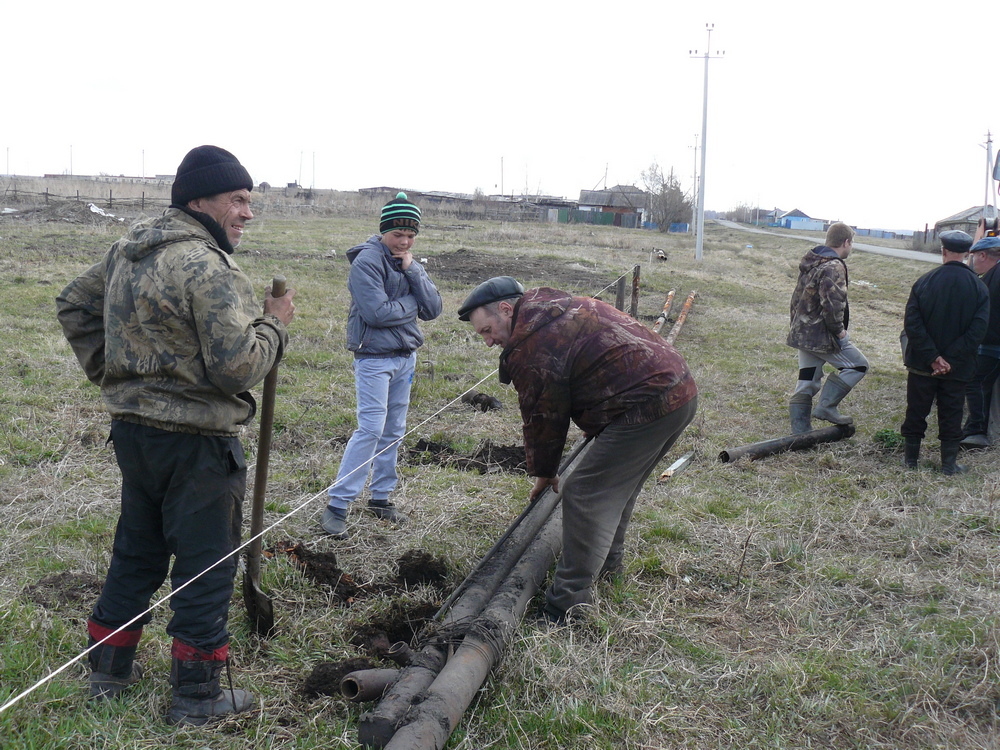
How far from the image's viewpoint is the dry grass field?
9.66 ft

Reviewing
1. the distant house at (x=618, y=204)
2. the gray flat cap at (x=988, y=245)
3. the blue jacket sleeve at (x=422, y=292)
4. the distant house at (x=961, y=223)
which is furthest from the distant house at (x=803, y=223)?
the blue jacket sleeve at (x=422, y=292)

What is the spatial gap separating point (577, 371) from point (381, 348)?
63.3 inches

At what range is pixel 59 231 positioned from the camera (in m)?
20.9

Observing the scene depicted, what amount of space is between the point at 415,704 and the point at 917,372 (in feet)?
17.1

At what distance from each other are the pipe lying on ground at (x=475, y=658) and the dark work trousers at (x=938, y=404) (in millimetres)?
3663

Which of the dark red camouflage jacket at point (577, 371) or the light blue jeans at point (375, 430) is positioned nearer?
the dark red camouflage jacket at point (577, 371)

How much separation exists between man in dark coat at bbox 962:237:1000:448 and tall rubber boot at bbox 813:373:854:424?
993mm

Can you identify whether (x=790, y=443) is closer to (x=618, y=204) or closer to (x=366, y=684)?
(x=366, y=684)

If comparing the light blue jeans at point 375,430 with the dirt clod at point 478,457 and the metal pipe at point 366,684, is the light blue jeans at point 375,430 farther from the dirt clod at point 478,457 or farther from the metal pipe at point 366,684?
the metal pipe at point 366,684

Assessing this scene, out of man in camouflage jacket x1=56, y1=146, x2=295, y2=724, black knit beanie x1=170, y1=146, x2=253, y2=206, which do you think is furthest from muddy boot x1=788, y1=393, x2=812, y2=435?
black knit beanie x1=170, y1=146, x2=253, y2=206

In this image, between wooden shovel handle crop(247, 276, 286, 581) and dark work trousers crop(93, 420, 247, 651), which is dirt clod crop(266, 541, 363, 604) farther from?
dark work trousers crop(93, 420, 247, 651)

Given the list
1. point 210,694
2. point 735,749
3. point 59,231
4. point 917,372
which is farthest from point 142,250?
point 59,231

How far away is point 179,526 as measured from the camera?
278 centimetres

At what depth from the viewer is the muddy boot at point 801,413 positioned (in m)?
7.03
